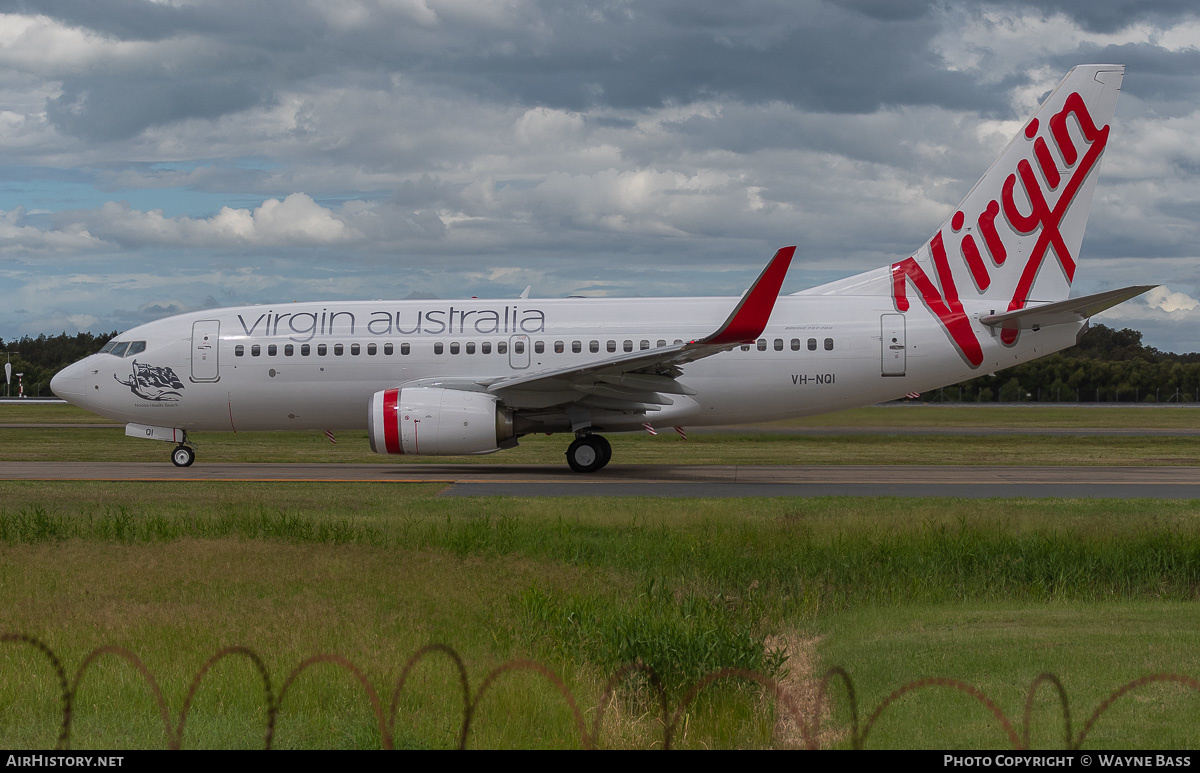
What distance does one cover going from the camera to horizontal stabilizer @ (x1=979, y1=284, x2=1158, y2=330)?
20406 mm

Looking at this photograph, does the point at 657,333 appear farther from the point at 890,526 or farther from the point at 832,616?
the point at 832,616

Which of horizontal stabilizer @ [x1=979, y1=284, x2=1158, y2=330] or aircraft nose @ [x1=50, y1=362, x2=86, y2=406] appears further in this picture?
aircraft nose @ [x1=50, y1=362, x2=86, y2=406]

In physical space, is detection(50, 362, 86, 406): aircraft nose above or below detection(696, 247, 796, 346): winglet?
below

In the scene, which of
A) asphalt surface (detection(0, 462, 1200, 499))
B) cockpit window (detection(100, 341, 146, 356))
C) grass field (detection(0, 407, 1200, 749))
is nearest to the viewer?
grass field (detection(0, 407, 1200, 749))

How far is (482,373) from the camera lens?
75.5ft

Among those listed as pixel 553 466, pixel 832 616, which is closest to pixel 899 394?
pixel 553 466

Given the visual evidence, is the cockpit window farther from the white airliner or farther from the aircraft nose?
the aircraft nose

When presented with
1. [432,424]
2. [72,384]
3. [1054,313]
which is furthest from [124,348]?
[1054,313]

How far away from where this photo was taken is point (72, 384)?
79.6ft

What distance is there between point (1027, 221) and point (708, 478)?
28.6 feet

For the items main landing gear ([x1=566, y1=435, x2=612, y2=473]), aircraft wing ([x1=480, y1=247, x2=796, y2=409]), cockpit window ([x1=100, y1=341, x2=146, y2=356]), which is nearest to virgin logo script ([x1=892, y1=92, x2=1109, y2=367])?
aircraft wing ([x1=480, y1=247, x2=796, y2=409])

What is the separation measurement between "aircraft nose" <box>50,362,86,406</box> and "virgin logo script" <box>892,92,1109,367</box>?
17.9m

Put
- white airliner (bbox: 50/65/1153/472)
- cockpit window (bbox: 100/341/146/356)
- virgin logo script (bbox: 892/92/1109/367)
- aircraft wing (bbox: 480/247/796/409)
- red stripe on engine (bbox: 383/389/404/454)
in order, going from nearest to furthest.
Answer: aircraft wing (bbox: 480/247/796/409) → red stripe on engine (bbox: 383/389/404/454) → white airliner (bbox: 50/65/1153/472) → virgin logo script (bbox: 892/92/1109/367) → cockpit window (bbox: 100/341/146/356)

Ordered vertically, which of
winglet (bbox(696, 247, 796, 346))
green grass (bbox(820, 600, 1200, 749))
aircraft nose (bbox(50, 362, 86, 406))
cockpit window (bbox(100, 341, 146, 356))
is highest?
A: winglet (bbox(696, 247, 796, 346))
